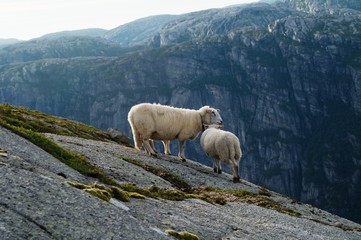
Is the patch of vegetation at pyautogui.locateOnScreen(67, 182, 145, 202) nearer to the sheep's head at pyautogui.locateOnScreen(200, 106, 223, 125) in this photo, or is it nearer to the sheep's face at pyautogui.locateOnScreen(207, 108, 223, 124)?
the sheep's head at pyautogui.locateOnScreen(200, 106, 223, 125)

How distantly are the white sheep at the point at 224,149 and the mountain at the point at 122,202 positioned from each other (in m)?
2.46

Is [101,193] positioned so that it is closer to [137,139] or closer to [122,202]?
[122,202]

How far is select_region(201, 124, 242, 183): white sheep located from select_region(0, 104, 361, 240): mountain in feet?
8.07

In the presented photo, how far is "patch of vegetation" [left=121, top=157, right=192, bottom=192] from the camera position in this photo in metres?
35.6

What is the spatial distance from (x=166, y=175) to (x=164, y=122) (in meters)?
9.10

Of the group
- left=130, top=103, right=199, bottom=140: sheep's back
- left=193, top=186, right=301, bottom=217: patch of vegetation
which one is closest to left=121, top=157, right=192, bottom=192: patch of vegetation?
left=193, top=186, right=301, bottom=217: patch of vegetation

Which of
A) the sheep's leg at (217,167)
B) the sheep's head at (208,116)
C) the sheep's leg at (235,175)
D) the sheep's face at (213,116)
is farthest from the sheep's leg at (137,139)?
the sheep's leg at (235,175)

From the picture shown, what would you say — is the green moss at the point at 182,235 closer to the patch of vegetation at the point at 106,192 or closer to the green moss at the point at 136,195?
the patch of vegetation at the point at 106,192

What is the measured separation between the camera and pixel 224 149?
43656 millimetres

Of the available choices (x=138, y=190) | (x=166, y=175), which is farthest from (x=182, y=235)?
(x=166, y=175)

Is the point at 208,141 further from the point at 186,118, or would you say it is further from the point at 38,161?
the point at 38,161

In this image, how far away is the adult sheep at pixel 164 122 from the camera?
4328 centimetres

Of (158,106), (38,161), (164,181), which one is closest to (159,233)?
(38,161)

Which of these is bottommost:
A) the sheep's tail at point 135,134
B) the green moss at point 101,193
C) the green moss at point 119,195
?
the sheep's tail at point 135,134
